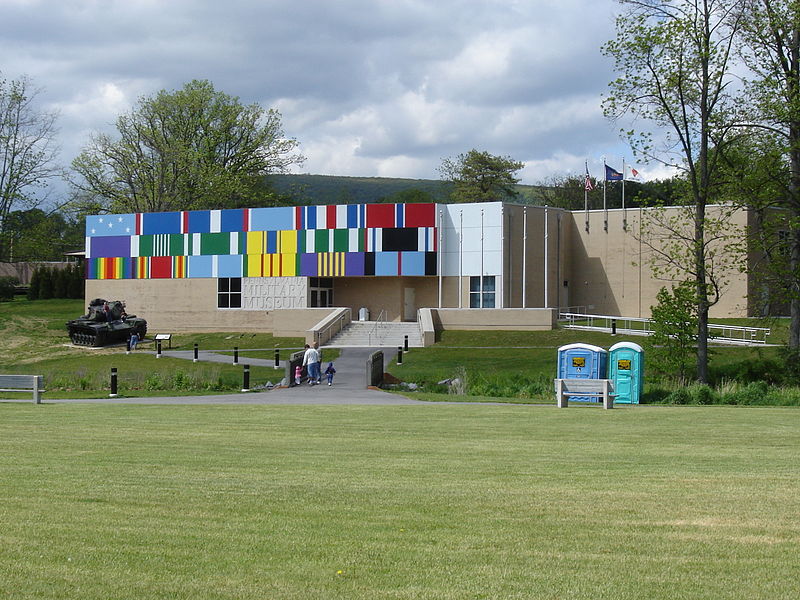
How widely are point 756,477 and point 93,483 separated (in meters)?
7.23

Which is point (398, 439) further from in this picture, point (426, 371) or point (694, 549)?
point (426, 371)

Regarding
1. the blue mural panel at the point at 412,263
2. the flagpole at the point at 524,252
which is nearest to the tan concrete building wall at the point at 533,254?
the flagpole at the point at 524,252

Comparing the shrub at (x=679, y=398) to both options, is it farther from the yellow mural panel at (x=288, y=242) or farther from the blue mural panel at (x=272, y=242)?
the blue mural panel at (x=272, y=242)

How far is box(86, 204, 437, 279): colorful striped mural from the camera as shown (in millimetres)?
60219

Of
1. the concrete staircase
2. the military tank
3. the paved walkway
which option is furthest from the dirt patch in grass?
the paved walkway

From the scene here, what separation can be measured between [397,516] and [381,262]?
172ft

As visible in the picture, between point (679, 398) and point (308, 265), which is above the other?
point (308, 265)

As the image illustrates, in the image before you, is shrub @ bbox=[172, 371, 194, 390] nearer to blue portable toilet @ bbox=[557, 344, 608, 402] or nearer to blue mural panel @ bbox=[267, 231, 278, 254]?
blue portable toilet @ bbox=[557, 344, 608, 402]

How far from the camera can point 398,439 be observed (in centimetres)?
1473

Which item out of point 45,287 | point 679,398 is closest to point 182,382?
point 679,398

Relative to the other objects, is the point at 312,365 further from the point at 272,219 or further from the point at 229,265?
the point at 229,265

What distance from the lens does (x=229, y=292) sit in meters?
64.4

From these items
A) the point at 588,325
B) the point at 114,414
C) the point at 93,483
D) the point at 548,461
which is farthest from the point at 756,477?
the point at 588,325

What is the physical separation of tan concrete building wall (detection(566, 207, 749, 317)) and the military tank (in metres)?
29.3
